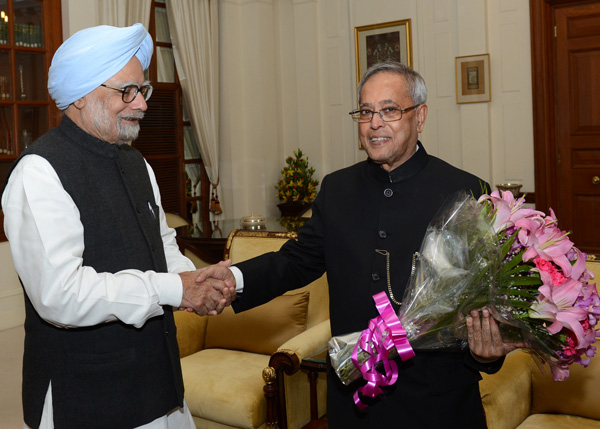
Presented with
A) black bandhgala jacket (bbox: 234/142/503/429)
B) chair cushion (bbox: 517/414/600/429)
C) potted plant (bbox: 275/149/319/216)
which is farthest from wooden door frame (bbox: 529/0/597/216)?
black bandhgala jacket (bbox: 234/142/503/429)

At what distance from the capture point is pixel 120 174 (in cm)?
200

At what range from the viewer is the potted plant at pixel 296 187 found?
8203 millimetres

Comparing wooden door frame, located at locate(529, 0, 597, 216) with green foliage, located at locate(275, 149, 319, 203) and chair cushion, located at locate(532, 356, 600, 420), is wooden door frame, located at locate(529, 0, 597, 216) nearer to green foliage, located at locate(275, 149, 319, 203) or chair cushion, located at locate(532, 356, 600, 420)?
green foliage, located at locate(275, 149, 319, 203)

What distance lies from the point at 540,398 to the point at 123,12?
5.42 meters

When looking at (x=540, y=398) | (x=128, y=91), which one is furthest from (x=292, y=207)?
(x=128, y=91)

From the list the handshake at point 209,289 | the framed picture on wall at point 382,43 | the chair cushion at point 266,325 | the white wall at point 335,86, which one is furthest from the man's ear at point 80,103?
the framed picture on wall at point 382,43

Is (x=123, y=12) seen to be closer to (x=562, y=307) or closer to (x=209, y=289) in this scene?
(x=209, y=289)

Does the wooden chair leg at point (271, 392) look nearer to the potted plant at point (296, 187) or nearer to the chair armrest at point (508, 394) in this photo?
the chair armrest at point (508, 394)

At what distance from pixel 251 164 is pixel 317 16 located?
2.11 m

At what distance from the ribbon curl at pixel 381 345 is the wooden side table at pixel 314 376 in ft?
3.89

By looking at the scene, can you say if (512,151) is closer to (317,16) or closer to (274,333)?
(317,16)

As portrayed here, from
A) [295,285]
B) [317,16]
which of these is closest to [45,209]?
[295,285]

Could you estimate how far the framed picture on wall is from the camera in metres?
7.75

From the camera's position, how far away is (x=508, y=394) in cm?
270
